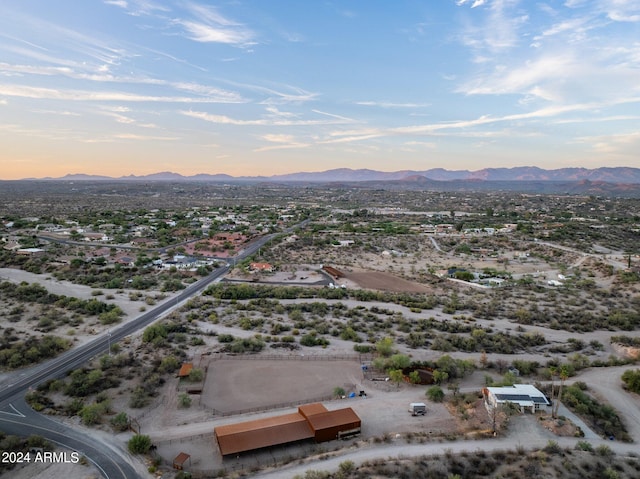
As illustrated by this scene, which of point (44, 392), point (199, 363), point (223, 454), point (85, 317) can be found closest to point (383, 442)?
point (223, 454)

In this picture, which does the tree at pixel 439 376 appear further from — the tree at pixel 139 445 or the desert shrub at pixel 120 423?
the desert shrub at pixel 120 423

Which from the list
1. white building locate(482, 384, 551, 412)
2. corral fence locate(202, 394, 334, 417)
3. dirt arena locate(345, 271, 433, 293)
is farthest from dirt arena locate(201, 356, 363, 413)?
dirt arena locate(345, 271, 433, 293)

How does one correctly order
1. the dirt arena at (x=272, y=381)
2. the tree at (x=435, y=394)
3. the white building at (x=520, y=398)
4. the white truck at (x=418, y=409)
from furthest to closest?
the dirt arena at (x=272, y=381)
the tree at (x=435, y=394)
the white truck at (x=418, y=409)
the white building at (x=520, y=398)

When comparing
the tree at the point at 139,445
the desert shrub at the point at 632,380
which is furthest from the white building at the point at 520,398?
the tree at the point at 139,445

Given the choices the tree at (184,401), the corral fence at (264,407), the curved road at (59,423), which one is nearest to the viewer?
the curved road at (59,423)

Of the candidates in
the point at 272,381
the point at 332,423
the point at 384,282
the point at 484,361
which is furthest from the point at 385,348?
the point at 384,282

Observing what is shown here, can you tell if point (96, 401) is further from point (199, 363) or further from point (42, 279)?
point (42, 279)
